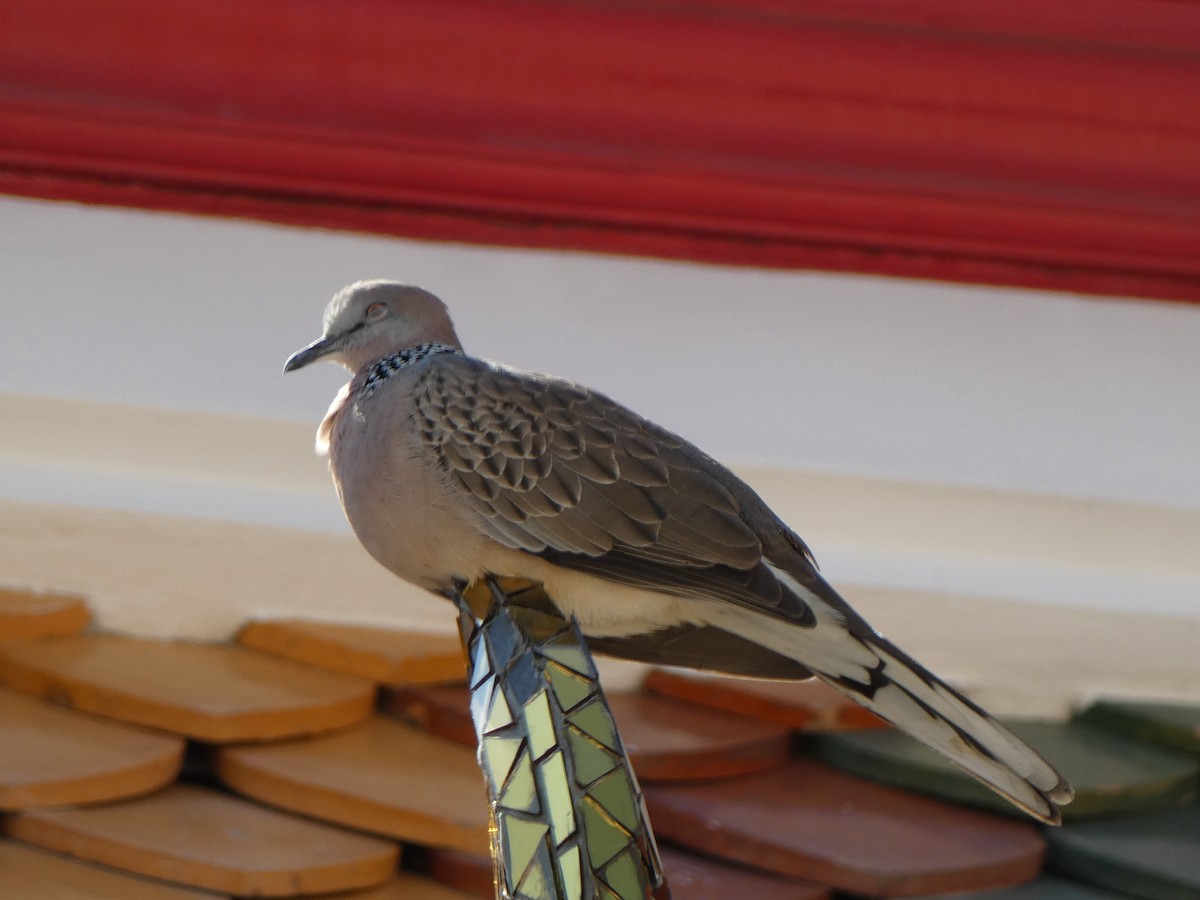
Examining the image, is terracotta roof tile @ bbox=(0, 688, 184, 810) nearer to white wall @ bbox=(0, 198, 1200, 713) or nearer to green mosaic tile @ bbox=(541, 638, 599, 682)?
white wall @ bbox=(0, 198, 1200, 713)

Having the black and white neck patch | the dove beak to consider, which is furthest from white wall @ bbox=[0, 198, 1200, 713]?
the black and white neck patch

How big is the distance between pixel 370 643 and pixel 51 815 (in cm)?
54

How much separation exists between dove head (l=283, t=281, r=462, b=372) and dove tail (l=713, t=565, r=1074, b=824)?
1.39 feet

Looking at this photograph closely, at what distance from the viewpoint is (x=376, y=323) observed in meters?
1.49

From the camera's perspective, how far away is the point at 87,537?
2.14 metres

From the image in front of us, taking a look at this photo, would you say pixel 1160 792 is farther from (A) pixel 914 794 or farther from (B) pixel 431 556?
(B) pixel 431 556

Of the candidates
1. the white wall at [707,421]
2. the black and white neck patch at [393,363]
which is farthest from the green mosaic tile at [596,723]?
the white wall at [707,421]

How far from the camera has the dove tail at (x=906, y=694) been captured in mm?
1185

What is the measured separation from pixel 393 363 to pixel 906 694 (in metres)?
0.55

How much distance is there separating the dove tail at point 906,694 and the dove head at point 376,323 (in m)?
0.42

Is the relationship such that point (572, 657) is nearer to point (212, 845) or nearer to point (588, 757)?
point (588, 757)

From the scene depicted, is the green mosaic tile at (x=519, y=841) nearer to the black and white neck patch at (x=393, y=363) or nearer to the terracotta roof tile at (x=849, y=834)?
the black and white neck patch at (x=393, y=363)

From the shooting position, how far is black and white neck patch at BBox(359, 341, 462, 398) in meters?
1.37

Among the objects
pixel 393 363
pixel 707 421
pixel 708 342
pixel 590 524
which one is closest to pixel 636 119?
pixel 708 342
